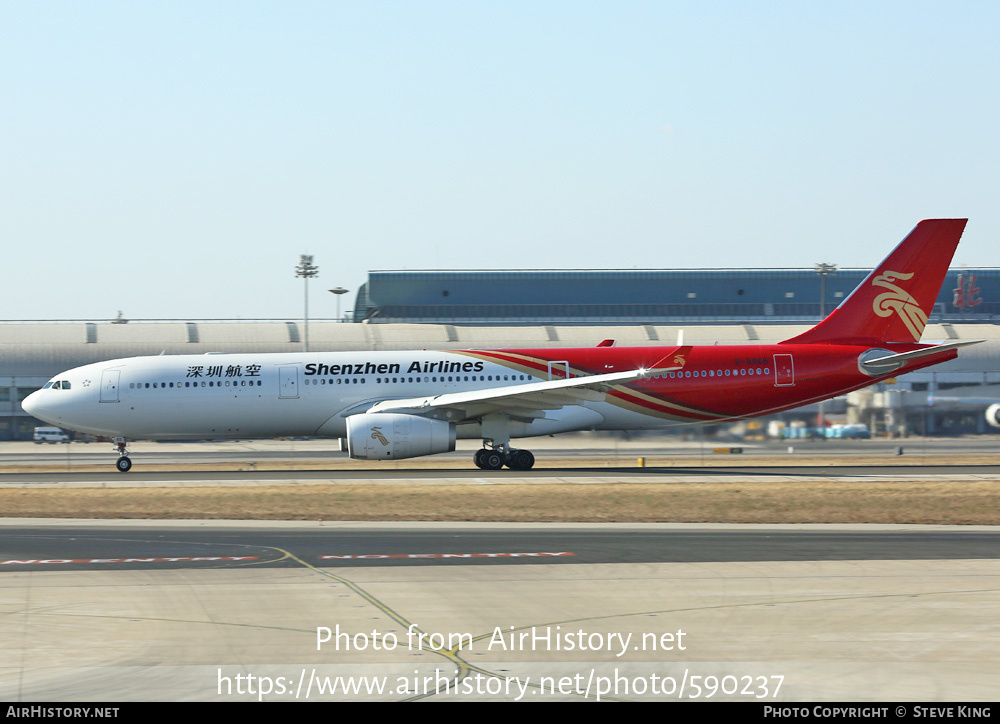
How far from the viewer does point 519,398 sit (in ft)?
112

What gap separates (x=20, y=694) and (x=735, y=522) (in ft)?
52.1

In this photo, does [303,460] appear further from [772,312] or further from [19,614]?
[772,312]

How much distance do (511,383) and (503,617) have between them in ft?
78.7

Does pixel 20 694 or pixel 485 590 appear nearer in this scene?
pixel 20 694

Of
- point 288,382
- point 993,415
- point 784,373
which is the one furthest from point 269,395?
point 993,415

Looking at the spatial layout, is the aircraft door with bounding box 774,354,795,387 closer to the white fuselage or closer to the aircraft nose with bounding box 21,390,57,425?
the white fuselage

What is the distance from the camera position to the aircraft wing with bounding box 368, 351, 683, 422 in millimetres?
33156

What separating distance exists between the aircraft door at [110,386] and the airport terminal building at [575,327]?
24075 mm

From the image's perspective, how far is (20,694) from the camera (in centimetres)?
884

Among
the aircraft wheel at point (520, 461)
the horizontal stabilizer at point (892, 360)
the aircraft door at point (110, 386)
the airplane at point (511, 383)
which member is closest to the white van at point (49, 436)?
the airplane at point (511, 383)

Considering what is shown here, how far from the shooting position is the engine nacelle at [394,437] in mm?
33031

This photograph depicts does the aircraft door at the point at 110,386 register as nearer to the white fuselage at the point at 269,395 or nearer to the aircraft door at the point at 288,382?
the white fuselage at the point at 269,395

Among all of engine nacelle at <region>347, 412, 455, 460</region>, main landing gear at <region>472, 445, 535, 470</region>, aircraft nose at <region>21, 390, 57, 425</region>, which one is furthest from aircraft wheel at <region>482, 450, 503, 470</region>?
aircraft nose at <region>21, 390, 57, 425</region>
